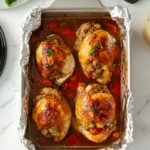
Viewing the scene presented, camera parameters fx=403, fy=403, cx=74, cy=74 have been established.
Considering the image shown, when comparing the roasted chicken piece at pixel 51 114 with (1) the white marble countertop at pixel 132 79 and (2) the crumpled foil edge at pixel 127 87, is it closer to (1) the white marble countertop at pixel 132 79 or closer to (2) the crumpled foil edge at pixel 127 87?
(1) the white marble countertop at pixel 132 79

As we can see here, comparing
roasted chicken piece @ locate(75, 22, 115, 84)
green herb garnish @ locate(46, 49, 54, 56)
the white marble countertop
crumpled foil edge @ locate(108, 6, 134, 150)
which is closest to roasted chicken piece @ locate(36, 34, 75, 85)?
green herb garnish @ locate(46, 49, 54, 56)

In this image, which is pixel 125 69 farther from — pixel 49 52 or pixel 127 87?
pixel 49 52

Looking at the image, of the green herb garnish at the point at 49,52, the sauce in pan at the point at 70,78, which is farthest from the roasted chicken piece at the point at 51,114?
the green herb garnish at the point at 49,52

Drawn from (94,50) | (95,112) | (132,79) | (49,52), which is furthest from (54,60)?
(132,79)

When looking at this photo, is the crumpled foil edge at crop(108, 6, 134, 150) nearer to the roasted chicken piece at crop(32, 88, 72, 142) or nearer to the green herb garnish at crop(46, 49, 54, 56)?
Answer: the roasted chicken piece at crop(32, 88, 72, 142)

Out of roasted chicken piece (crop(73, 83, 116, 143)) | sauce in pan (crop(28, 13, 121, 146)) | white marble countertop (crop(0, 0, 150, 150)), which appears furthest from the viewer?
white marble countertop (crop(0, 0, 150, 150))

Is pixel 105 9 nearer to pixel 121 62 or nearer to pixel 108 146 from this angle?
pixel 121 62

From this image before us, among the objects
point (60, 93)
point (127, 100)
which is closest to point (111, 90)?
point (127, 100)
